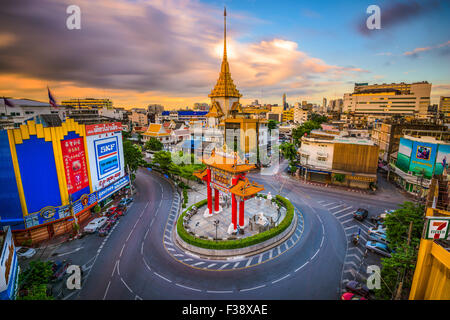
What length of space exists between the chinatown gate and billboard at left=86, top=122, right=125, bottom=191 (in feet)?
54.3

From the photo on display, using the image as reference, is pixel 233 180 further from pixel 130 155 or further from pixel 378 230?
pixel 130 155

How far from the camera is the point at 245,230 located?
2730cm

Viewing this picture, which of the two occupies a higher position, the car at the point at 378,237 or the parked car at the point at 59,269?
the car at the point at 378,237

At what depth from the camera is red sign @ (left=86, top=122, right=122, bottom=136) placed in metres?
30.4

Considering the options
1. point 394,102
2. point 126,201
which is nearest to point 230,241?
point 126,201

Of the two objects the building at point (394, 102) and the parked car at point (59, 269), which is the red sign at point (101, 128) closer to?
the parked car at point (59, 269)

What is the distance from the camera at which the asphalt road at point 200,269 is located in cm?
1869

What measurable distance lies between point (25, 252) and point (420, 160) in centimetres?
5884

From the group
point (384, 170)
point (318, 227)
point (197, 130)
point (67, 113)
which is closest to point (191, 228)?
point (318, 227)

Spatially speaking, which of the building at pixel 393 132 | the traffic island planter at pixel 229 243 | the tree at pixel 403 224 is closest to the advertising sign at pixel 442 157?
the building at pixel 393 132

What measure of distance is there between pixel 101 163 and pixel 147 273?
768 inches

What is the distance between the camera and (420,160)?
38.4 metres

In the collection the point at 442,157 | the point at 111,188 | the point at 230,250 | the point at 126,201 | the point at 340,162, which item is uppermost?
the point at 442,157

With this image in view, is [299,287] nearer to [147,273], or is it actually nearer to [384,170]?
[147,273]
